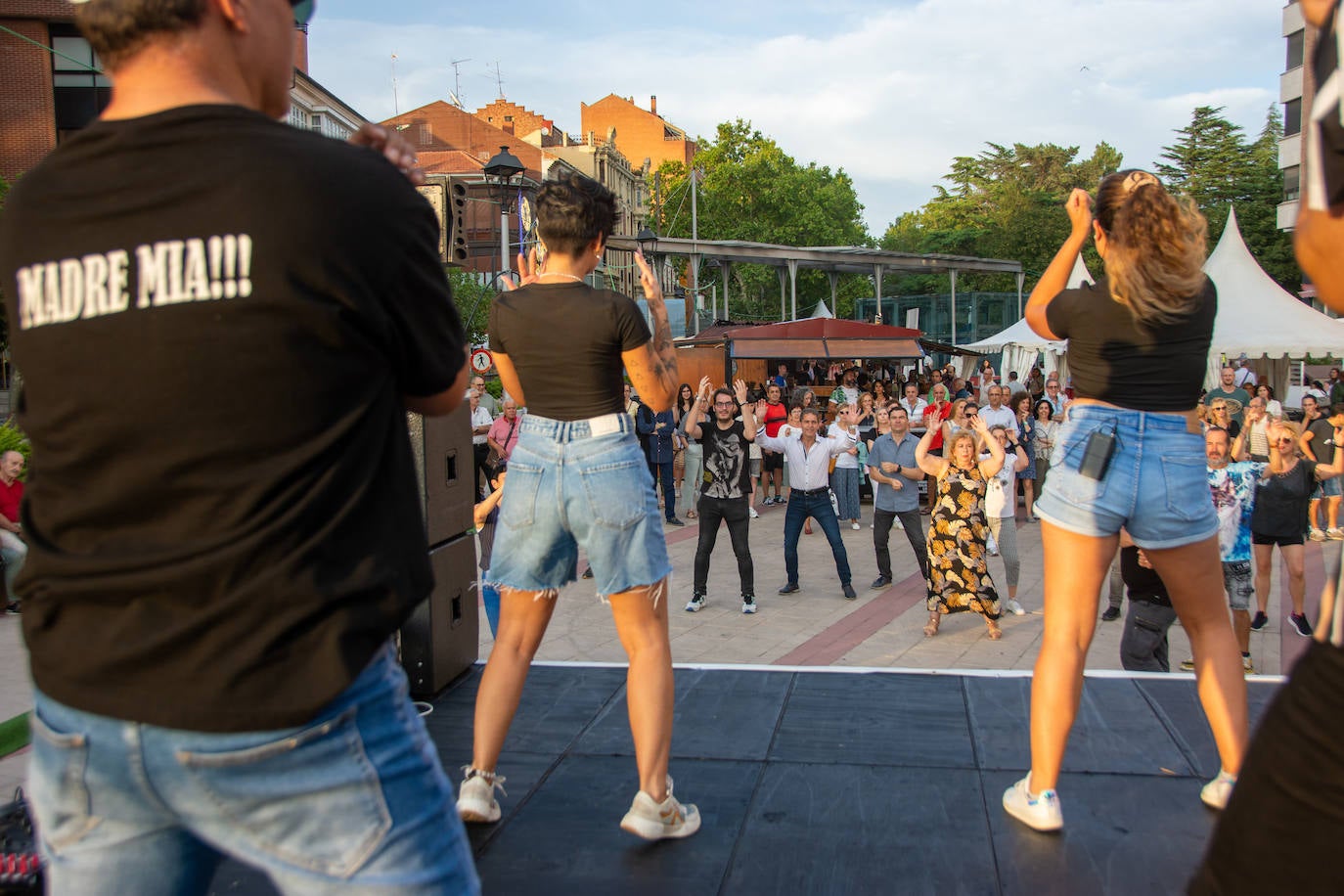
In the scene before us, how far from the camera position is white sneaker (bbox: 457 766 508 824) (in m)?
3.09

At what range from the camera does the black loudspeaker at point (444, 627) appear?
14.3ft

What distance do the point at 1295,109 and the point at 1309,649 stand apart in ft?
172

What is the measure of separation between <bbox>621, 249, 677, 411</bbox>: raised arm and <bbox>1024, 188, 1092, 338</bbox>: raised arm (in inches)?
40.1

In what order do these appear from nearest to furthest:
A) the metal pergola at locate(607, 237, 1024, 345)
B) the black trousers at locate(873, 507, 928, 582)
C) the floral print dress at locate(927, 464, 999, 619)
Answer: the floral print dress at locate(927, 464, 999, 619) < the black trousers at locate(873, 507, 928, 582) < the metal pergola at locate(607, 237, 1024, 345)

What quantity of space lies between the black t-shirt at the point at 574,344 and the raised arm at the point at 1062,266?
1134 mm

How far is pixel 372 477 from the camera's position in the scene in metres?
1.30

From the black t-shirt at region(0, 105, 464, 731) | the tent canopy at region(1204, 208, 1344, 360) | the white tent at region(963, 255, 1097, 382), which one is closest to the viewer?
the black t-shirt at region(0, 105, 464, 731)

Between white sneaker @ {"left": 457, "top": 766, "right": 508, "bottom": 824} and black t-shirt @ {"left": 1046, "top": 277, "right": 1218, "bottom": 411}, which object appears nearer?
black t-shirt @ {"left": 1046, "top": 277, "right": 1218, "bottom": 411}

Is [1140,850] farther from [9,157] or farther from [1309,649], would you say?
[9,157]

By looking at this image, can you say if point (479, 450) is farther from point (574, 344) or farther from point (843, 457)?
point (574, 344)

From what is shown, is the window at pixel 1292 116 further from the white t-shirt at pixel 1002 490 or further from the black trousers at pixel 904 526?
the black trousers at pixel 904 526

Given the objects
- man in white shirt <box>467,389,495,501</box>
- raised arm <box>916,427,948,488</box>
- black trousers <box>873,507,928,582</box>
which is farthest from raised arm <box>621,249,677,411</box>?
black trousers <box>873,507,928,582</box>

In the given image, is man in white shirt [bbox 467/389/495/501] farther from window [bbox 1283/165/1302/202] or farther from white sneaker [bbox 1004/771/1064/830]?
window [bbox 1283/165/1302/202]

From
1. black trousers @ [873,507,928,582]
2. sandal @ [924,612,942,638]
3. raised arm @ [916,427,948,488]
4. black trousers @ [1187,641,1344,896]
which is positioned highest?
black trousers @ [1187,641,1344,896]
